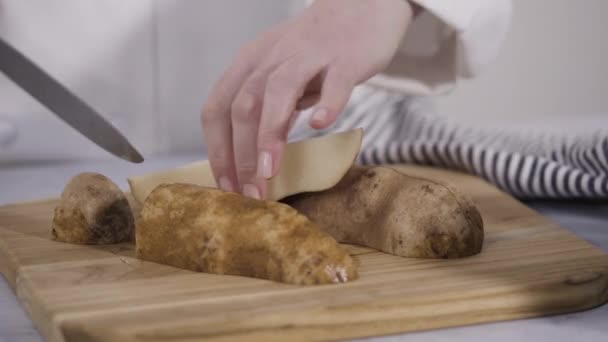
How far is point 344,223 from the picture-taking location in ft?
3.95

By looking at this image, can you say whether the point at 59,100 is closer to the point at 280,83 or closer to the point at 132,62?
the point at 280,83

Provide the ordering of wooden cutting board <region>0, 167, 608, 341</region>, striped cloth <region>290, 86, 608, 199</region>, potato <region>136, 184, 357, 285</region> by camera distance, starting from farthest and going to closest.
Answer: striped cloth <region>290, 86, 608, 199</region>, potato <region>136, 184, 357, 285</region>, wooden cutting board <region>0, 167, 608, 341</region>

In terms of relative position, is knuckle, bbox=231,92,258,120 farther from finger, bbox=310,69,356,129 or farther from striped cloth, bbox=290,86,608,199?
striped cloth, bbox=290,86,608,199

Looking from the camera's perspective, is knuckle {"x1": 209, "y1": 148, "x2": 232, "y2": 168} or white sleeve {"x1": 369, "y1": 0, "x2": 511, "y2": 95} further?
white sleeve {"x1": 369, "y1": 0, "x2": 511, "y2": 95}

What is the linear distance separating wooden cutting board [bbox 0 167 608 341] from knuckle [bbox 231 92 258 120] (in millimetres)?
227

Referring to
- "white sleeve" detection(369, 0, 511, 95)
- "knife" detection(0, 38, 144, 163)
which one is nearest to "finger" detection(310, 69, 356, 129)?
"knife" detection(0, 38, 144, 163)

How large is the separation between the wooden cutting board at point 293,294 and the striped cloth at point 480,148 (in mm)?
359

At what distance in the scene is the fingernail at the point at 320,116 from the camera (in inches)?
45.2

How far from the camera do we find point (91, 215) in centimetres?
120

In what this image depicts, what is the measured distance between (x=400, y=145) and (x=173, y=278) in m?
0.79

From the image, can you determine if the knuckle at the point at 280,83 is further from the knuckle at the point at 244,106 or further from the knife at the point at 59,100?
the knife at the point at 59,100

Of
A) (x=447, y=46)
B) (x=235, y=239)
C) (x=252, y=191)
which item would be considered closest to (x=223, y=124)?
(x=252, y=191)

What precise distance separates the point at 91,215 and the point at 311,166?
294 millimetres

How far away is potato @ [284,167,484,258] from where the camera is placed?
112 cm
